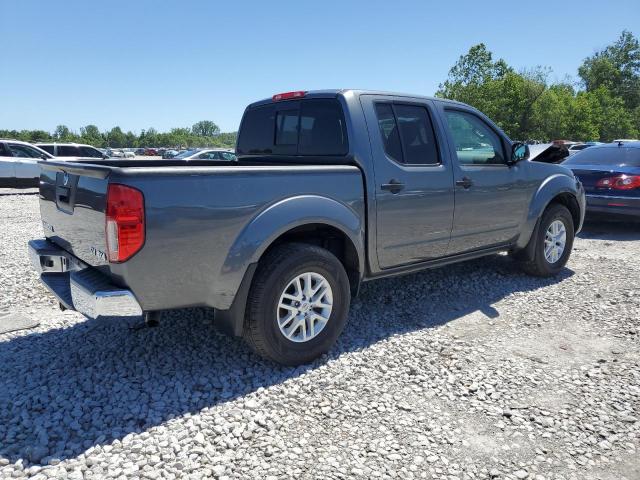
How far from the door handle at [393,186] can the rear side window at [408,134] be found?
214 mm

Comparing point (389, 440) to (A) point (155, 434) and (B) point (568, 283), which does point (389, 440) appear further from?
(B) point (568, 283)

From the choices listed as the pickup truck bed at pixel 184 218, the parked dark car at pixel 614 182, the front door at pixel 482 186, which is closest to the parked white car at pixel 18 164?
the pickup truck bed at pixel 184 218

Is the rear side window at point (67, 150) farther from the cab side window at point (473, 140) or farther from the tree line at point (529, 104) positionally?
the tree line at point (529, 104)

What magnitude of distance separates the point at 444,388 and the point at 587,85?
86.7 metres

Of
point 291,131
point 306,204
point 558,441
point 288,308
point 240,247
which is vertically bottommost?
point 558,441

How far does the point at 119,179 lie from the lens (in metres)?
2.60

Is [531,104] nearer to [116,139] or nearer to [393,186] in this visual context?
[393,186]

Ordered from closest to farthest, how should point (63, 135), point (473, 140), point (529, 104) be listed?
point (473, 140)
point (529, 104)
point (63, 135)

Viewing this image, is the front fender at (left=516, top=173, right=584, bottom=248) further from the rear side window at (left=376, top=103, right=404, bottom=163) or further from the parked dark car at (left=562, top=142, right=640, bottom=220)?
the parked dark car at (left=562, top=142, right=640, bottom=220)

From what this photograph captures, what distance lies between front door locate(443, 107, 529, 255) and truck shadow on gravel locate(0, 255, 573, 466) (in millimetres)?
709

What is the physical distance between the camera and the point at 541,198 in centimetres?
528

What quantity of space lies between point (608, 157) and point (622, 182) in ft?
3.51

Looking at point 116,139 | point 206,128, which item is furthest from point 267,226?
point 206,128

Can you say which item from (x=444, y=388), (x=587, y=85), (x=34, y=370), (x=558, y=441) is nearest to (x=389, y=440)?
(x=444, y=388)
